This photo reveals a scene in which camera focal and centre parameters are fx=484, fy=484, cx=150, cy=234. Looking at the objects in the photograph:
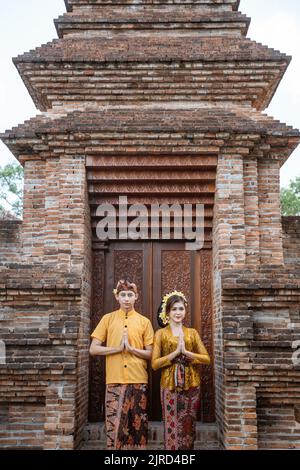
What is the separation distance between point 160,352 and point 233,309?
1133 mm

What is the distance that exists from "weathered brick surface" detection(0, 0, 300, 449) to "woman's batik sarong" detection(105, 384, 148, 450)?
0.68 meters

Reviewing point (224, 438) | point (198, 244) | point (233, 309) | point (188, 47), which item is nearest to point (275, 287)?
point (233, 309)

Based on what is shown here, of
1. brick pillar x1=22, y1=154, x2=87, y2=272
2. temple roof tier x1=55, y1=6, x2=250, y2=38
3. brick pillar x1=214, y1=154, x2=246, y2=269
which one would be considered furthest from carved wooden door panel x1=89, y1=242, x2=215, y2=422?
temple roof tier x1=55, y1=6, x2=250, y2=38

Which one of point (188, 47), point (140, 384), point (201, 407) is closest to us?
point (140, 384)

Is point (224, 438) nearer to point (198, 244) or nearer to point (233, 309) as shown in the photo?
point (233, 309)

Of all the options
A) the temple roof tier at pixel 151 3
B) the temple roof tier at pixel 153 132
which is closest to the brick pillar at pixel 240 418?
the temple roof tier at pixel 153 132

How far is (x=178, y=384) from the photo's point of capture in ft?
16.3

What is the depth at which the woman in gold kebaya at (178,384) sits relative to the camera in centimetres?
497

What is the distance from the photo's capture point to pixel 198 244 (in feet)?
22.0

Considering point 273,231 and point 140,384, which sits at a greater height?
point 273,231

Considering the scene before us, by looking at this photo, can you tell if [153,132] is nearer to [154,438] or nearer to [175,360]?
[175,360]

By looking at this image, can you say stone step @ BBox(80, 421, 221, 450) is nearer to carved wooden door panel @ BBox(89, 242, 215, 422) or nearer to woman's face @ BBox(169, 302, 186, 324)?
carved wooden door panel @ BBox(89, 242, 215, 422)

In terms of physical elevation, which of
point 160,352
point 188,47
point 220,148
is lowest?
point 160,352

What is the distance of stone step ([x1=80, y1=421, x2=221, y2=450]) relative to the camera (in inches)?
232
